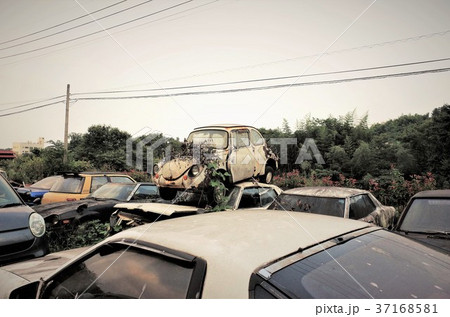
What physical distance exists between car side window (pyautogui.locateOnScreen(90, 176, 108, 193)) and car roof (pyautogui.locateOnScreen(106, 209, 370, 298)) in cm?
716

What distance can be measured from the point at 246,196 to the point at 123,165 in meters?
22.4

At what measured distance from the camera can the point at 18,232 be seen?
148 inches

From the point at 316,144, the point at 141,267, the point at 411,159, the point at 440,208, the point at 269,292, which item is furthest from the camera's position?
the point at 316,144

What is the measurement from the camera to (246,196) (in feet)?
21.8

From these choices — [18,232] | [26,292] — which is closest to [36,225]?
[18,232]

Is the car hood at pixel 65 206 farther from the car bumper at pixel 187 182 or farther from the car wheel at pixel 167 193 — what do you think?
the car bumper at pixel 187 182

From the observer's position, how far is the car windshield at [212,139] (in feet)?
23.6

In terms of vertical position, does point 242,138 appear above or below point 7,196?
above

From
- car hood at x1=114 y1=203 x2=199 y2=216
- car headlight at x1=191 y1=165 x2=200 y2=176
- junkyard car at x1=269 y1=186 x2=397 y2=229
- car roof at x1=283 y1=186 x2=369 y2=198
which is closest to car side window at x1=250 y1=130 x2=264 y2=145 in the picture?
car headlight at x1=191 y1=165 x2=200 y2=176

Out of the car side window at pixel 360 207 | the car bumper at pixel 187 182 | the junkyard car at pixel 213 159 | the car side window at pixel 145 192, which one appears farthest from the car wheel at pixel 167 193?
the car side window at pixel 360 207

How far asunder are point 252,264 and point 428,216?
3886 millimetres

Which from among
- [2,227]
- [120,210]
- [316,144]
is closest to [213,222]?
[2,227]

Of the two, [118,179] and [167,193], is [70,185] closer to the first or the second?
[118,179]
